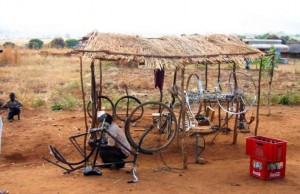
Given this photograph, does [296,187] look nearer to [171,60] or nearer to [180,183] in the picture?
[180,183]

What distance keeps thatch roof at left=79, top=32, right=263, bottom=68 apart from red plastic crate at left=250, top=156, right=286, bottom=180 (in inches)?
86.3

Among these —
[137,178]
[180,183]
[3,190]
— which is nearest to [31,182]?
[3,190]

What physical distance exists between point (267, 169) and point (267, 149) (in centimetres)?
36

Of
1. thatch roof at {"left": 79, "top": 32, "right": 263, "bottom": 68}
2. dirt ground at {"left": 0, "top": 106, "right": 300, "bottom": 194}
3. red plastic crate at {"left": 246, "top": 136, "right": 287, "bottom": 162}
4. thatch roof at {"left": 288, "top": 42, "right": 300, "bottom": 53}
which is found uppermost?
thatch roof at {"left": 79, "top": 32, "right": 263, "bottom": 68}

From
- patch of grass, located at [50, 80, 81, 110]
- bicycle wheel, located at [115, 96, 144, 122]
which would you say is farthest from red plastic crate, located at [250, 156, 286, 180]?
patch of grass, located at [50, 80, 81, 110]

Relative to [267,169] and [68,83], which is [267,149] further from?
[68,83]

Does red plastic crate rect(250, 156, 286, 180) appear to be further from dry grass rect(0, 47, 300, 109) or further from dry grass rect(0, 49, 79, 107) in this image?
dry grass rect(0, 49, 79, 107)

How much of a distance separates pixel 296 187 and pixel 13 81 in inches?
657

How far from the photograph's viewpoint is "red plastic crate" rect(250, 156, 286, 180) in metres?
7.79

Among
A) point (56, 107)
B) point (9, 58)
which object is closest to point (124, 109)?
point (56, 107)

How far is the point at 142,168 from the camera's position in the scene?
8773 mm

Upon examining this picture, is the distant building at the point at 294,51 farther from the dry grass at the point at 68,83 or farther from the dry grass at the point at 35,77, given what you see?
the dry grass at the point at 35,77

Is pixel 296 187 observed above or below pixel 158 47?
below

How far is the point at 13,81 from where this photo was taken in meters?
21.5
